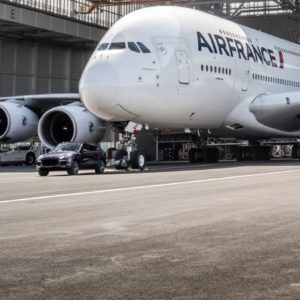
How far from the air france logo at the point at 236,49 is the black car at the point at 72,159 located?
536 centimetres

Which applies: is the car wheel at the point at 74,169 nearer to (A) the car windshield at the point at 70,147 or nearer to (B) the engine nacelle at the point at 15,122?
(A) the car windshield at the point at 70,147

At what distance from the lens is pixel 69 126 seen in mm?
25672

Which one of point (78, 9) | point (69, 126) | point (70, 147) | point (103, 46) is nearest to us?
point (103, 46)


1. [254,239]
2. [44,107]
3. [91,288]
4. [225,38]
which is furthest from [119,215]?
[44,107]

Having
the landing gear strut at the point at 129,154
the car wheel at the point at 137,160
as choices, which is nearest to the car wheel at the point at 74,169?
the landing gear strut at the point at 129,154

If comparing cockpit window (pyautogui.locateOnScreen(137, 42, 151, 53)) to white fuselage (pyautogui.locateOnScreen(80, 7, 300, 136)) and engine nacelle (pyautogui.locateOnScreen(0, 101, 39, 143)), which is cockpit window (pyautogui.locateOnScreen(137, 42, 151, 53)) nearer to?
white fuselage (pyautogui.locateOnScreen(80, 7, 300, 136))

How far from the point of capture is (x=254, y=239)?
22.4 ft

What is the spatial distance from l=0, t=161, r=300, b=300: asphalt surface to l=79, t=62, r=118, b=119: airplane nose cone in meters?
8.30

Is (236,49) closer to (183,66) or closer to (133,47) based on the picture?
(183,66)

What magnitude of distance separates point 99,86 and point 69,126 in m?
6.15

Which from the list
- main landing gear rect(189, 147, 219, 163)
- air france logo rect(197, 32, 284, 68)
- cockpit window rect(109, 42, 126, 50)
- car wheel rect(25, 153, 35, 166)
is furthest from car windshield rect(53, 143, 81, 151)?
car wheel rect(25, 153, 35, 166)

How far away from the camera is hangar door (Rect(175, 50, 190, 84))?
2152 cm

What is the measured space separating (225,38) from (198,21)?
1616 millimetres

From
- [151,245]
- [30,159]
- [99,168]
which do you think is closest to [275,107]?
[99,168]
